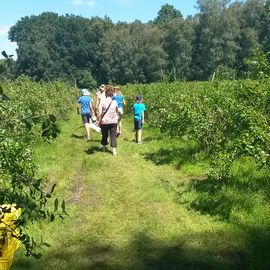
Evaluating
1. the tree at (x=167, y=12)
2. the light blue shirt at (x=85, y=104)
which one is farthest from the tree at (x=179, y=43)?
the light blue shirt at (x=85, y=104)

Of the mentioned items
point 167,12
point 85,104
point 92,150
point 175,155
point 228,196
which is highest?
point 167,12

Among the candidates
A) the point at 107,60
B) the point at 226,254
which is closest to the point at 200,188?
the point at 226,254

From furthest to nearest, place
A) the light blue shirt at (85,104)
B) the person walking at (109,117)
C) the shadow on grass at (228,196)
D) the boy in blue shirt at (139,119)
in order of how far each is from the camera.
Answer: the light blue shirt at (85,104), the boy in blue shirt at (139,119), the person walking at (109,117), the shadow on grass at (228,196)

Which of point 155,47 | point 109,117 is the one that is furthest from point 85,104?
point 155,47

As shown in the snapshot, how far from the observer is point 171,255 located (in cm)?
664

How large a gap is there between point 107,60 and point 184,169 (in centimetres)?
7519

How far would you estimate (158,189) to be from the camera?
9703 mm

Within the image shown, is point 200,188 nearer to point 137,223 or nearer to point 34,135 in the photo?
point 137,223

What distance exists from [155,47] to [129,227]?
68117 mm

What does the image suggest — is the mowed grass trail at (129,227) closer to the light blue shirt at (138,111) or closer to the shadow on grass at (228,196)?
the shadow on grass at (228,196)

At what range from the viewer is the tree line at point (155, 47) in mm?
65562

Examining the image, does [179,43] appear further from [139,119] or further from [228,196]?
[228,196]

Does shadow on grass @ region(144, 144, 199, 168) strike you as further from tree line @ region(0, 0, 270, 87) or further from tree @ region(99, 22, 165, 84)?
tree @ region(99, 22, 165, 84)

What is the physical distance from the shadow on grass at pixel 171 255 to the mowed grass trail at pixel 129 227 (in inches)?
0.5
